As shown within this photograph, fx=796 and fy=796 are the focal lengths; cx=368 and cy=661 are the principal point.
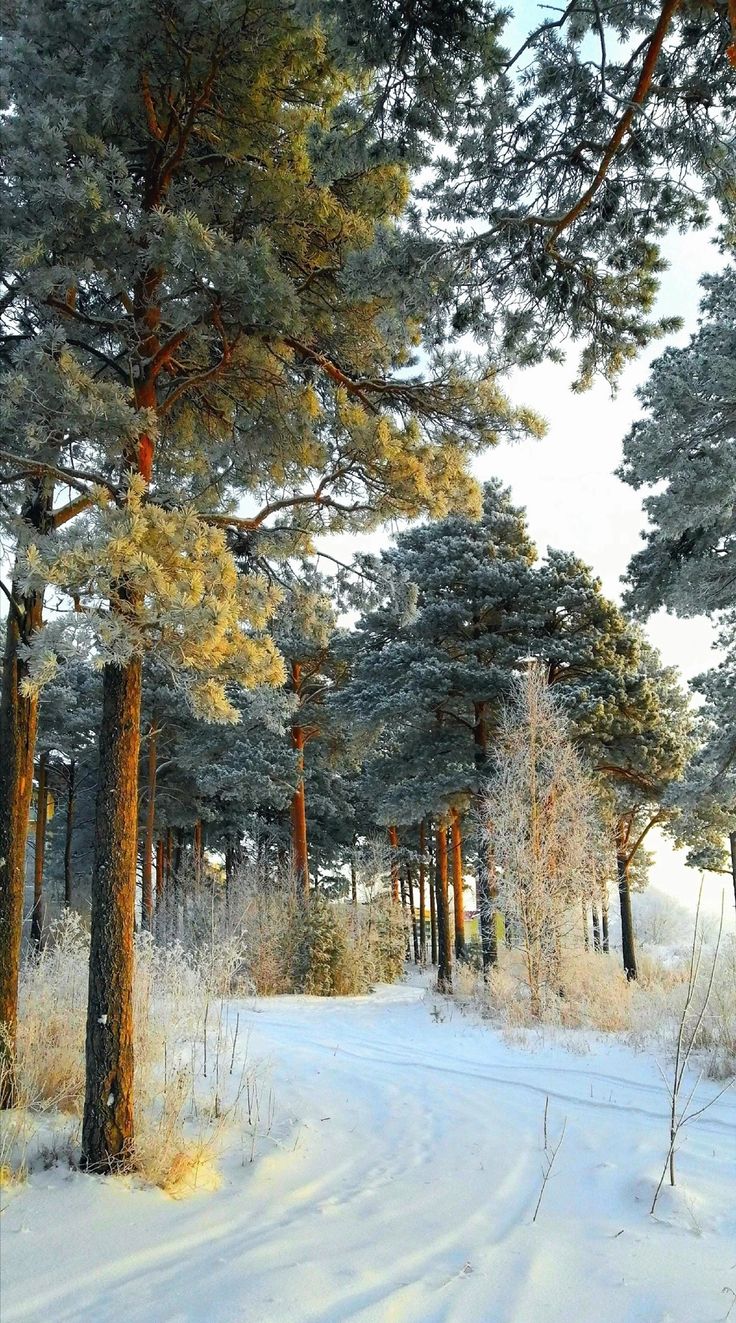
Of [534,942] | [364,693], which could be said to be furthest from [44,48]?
[364,693]

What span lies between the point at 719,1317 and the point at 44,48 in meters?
6.74

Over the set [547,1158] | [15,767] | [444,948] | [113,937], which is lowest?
[444,948]

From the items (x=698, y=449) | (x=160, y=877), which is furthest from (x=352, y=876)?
(x=698, y=449)

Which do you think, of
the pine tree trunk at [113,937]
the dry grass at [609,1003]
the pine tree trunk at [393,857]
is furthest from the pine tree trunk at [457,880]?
the pine tree trunk at [113,937]

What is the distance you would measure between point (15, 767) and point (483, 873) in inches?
387

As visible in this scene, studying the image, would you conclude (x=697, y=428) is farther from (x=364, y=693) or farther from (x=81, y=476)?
(x=364, y=693)

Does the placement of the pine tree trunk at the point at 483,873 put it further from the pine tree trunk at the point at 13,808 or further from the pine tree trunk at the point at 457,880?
the pine tree trunk at the point at 13,808

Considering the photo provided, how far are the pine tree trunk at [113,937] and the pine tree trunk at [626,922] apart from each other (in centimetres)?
1409

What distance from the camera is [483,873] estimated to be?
45.0ft

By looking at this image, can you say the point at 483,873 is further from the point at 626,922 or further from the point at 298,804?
the point at 298,804

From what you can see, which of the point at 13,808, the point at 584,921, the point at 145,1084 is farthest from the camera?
the point at 584,921

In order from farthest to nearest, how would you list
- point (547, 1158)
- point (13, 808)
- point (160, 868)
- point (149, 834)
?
1. point (160, 868)
2. point (149, 834)
3. point (13, 808)
4. point (547, 1158)

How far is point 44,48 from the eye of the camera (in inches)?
184

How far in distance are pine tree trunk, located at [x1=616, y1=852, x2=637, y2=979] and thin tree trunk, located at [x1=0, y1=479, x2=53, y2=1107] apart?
13669mm
